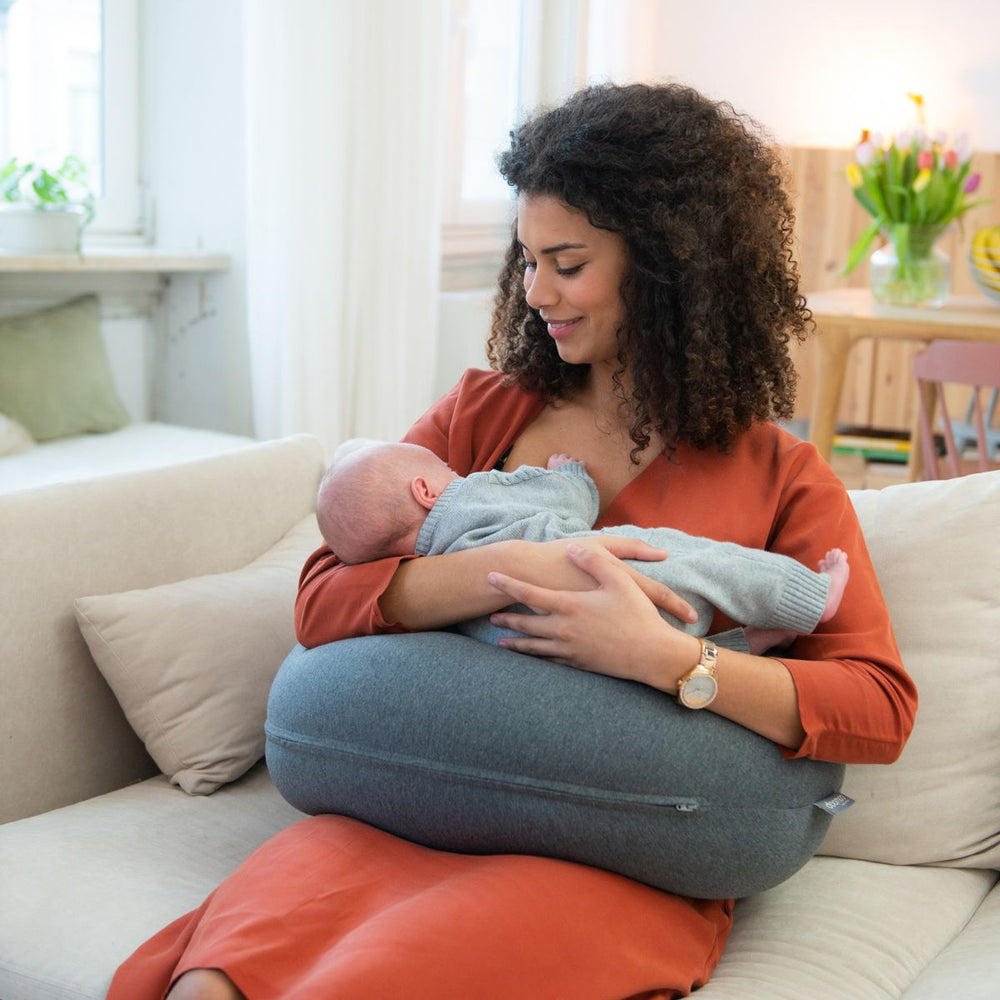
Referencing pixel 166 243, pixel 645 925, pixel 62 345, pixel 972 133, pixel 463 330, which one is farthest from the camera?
pixel 972 133

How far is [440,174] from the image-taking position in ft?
12.1

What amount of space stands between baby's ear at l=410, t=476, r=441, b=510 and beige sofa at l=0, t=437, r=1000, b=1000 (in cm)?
42

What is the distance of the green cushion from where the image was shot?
3.04 metres

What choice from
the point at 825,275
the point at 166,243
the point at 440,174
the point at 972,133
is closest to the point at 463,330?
the point at 440,174

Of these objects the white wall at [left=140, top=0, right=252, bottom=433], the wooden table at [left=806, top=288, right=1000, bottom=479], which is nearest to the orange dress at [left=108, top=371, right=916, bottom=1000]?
the wooden table at [left=806, top=288, right=1000, bottom=479]

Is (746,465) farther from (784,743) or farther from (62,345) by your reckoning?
(62,345)

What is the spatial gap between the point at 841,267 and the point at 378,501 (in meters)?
4.10

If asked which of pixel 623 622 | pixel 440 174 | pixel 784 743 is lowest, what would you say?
pixel 784 743

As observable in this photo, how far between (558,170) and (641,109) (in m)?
0.12

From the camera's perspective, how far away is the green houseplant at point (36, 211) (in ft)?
9.93

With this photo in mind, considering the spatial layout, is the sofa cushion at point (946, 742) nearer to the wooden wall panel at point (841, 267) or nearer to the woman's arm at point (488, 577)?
the woman's arm at point (488, 577)

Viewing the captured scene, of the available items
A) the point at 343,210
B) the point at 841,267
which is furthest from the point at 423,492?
the point at 841,267

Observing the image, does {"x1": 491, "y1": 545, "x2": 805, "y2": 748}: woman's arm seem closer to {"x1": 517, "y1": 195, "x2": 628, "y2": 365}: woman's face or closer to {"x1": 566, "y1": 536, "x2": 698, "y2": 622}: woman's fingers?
{"x1": 566, "y1": 536, "x2": 698, "y2": 622}: woman's fingers

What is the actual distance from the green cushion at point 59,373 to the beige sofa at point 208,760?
135cm
